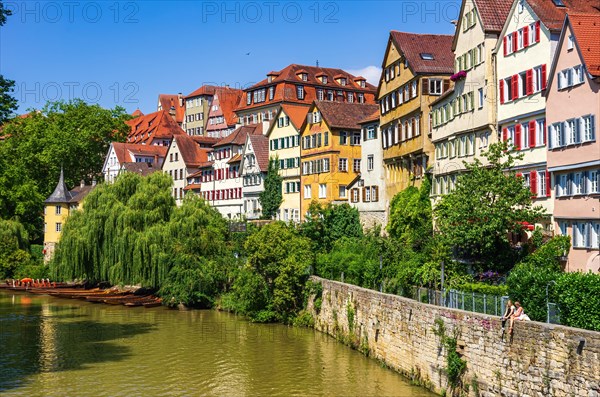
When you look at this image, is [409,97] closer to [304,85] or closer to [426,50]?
[426,50]

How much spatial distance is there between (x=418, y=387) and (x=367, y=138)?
33700 mm

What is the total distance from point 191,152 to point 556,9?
58501 mm

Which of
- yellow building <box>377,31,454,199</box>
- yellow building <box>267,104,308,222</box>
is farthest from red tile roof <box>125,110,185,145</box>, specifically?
yellow building <box>377,31,454,199</box>

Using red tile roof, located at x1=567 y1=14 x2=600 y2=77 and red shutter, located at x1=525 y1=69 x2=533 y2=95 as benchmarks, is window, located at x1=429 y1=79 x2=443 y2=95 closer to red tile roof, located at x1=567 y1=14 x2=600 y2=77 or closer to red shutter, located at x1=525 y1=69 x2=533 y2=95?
red shutter, located at x1=525 y1=69 x2=533 y2=95

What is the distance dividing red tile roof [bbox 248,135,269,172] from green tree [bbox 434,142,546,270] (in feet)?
129

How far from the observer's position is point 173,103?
14525cm

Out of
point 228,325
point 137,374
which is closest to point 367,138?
point 228,325

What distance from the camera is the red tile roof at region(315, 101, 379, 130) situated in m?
61.4

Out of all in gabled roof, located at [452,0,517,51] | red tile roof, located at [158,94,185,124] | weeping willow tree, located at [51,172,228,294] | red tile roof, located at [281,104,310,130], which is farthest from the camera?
red tile roof, located at [158,94,185,124]

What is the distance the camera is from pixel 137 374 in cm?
2955

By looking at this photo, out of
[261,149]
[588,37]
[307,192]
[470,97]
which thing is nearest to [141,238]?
[307,192]

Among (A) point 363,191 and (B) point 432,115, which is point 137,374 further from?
(A) point 363,191

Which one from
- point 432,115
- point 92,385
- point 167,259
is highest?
point 432,115

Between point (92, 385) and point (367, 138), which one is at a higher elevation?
point (367, 138)
